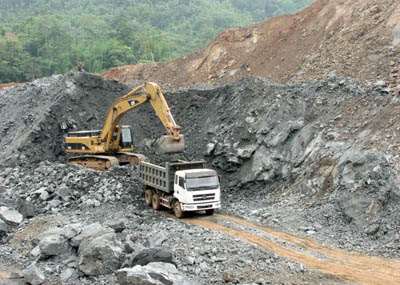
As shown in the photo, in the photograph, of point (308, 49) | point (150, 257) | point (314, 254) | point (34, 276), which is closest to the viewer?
point (150, 257)

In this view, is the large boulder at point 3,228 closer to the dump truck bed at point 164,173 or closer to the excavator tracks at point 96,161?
the dump truck bed at point 164,173

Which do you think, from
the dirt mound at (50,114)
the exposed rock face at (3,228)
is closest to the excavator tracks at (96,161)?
the dirt mound at (50,114)

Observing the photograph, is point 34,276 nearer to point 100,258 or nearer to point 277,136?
point 100,258

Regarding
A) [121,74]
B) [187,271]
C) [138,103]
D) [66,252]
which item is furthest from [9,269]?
[121,74]

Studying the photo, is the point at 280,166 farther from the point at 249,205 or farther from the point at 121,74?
the point at 121,74

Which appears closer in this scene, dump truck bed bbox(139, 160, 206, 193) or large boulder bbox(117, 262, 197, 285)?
large boulder bbox(117, 262, 197, 285)

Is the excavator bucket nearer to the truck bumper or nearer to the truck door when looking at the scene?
the truck door

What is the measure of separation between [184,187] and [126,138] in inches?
316

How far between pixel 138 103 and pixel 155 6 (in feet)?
303

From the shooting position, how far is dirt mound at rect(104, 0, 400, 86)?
29.5 metres

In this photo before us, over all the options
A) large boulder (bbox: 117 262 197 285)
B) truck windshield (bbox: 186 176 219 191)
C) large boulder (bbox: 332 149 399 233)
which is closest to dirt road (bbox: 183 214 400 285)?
truck windshield (bbox: 186 176 219 191)

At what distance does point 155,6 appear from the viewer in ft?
381

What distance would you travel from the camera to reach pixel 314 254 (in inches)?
746

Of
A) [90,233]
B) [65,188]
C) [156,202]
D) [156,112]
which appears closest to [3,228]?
[65,188]
